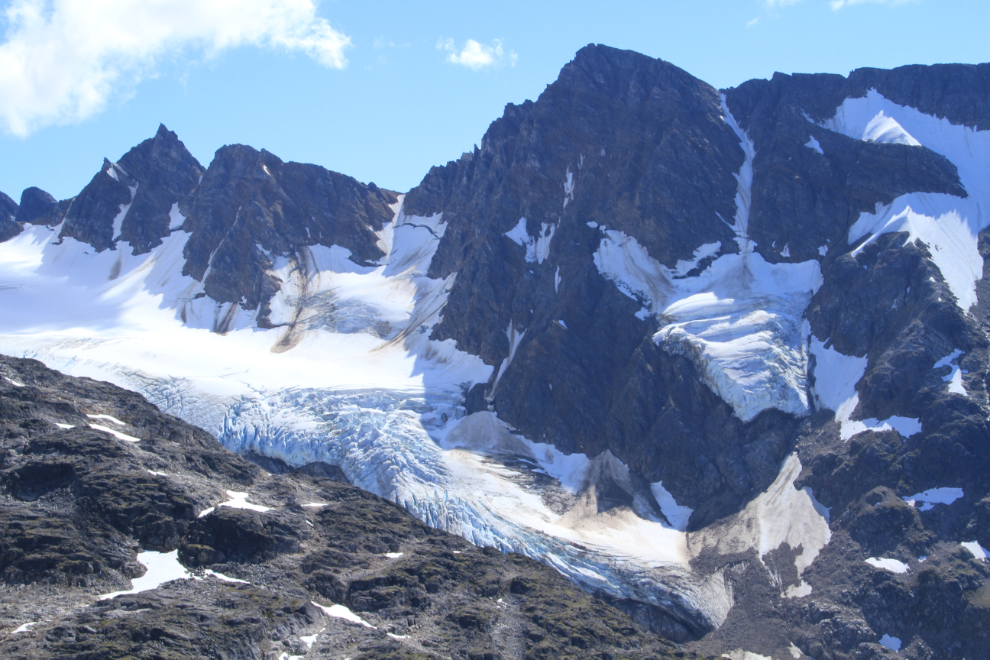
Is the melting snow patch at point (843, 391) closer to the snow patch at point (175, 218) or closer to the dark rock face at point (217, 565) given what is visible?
the dark rock face at point (217, 565)

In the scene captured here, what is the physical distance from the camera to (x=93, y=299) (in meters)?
134

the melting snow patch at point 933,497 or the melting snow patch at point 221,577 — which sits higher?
the melting snow patch at point 933,497

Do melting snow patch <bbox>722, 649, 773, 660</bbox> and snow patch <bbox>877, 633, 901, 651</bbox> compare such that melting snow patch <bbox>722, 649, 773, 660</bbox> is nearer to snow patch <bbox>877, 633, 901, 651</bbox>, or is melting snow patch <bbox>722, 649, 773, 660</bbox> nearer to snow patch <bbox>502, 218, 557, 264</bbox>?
snow patch <bbox>877, 633, 901, 651</bbox>

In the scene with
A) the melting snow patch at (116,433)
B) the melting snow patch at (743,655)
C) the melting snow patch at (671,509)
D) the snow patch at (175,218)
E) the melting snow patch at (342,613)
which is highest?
the snow patch at (175,218)

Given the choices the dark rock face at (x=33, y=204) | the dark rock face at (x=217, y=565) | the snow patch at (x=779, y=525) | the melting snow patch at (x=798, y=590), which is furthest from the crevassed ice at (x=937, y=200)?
the dark rock face at (x=33, y=204)

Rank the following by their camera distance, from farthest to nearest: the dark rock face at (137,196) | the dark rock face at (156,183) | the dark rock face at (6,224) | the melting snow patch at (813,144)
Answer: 1. the dark rock face at (6,224)
2. the dark rock face at (137,196)
3. the dark rock face at (156,183)
4. the melting snow patch at (813,144)

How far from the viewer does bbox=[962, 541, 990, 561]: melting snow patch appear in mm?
61094

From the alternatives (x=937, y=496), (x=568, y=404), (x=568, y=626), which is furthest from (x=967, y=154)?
(x=568, y=626)

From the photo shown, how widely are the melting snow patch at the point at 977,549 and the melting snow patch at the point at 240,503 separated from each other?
53.7 metres

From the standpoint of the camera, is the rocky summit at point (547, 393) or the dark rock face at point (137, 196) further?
the dark rock face at point (137, 196)

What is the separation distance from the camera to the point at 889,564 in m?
63.3

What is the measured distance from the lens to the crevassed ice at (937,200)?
85.8m

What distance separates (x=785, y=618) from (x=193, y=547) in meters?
48.0

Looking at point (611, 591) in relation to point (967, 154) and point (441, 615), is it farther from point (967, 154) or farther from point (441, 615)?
point (967, 154)
